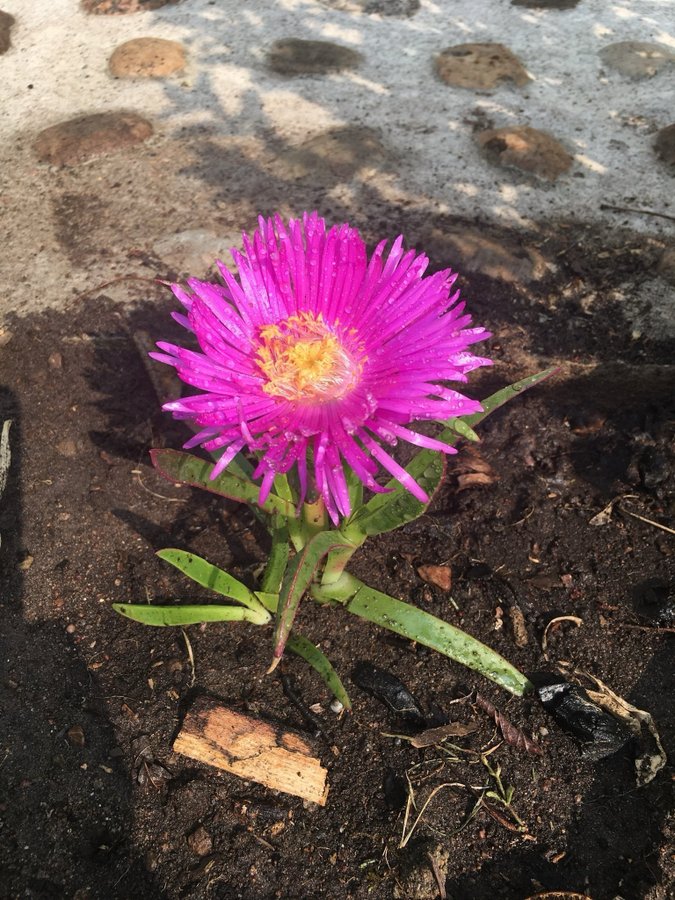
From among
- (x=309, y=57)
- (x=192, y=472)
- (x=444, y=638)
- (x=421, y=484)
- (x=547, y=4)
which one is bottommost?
(x=444, y=638)

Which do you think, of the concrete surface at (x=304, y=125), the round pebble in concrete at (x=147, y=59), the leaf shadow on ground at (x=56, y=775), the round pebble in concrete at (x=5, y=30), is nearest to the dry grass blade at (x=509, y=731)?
the leaf shadow on ground at (x=56, y=775)

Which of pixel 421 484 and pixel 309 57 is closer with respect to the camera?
pixel 421 484

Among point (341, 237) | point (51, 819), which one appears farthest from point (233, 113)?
point (51, 819)

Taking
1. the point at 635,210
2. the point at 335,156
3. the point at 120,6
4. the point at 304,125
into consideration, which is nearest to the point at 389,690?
the point at 635,210

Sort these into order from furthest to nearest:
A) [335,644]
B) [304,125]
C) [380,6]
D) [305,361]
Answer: [380,6], [304,125], [335,644], [305,361]

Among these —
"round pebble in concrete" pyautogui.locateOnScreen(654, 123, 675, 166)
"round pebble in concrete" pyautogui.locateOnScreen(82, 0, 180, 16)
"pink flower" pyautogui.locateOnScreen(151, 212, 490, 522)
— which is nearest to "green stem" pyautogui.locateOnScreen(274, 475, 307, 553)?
"pink flower" pyautogui.locateOnScreen(151, 212, 490, 522)

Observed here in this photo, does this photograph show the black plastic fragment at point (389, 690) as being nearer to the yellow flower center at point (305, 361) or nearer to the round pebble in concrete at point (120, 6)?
the yellow flower center at point (305, 361)

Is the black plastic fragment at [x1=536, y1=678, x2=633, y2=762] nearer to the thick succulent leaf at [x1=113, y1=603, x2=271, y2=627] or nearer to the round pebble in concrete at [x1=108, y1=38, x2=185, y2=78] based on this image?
the thick succulent leaf at [x1=113, y1=603, x2=271, y2=627]

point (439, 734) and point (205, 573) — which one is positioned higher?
point (205, 573)

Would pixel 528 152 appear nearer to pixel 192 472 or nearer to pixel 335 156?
pixel 335 156
